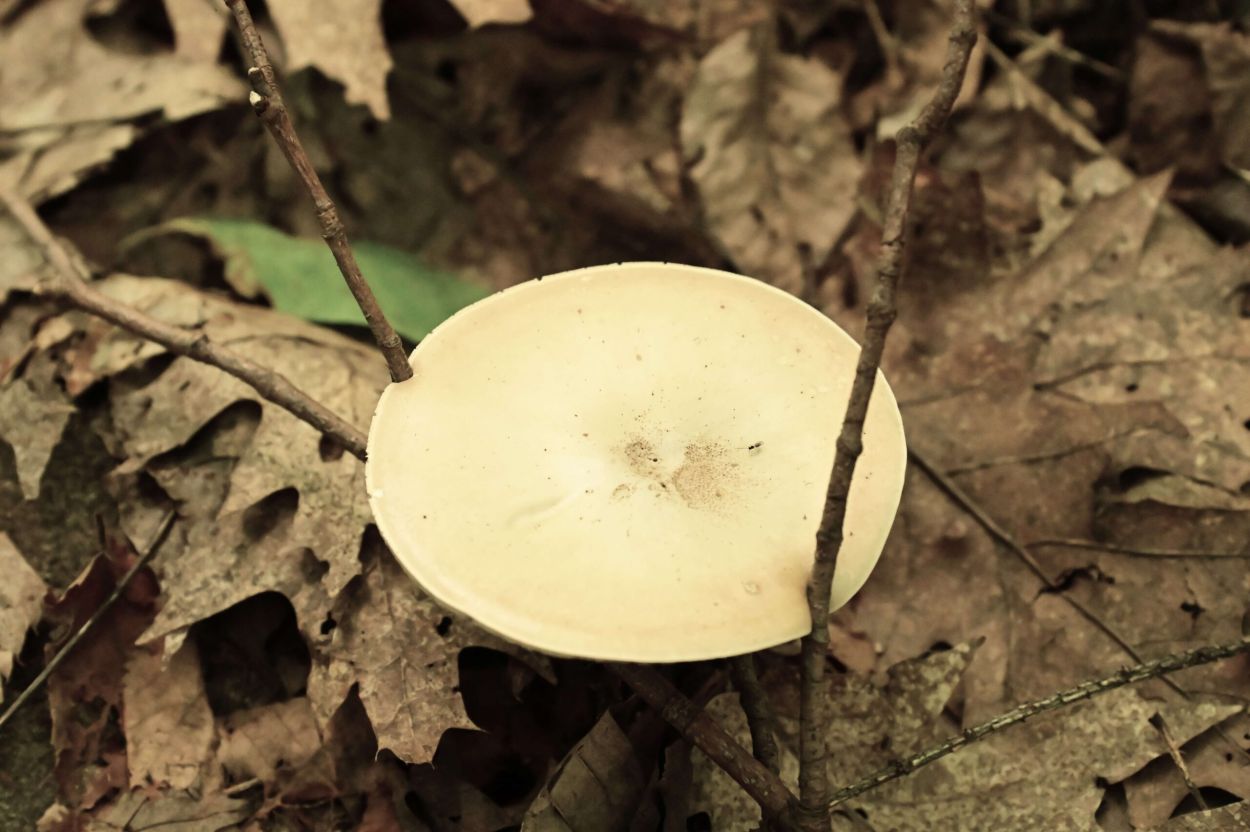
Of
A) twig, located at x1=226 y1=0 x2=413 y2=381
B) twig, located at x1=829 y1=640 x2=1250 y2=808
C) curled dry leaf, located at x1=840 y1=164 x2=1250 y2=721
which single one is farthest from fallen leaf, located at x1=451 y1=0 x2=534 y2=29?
twig, located at x1=829 y1=640 x2=1250 y2=808

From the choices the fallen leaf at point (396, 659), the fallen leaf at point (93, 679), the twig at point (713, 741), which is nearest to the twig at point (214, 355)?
the fallen leaf at point (396, 659)

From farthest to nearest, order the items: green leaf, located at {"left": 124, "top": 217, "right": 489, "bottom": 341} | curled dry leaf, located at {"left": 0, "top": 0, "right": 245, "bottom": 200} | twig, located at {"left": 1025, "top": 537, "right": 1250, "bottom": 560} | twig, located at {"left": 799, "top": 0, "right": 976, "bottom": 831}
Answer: curled dry leaf, located at {"left": 0, "top": 0, "right": 245, "bottom": 200}
green leaf, located at {"left": 124, "top": 217, "right": 489, "bottom": 341}
twig, located at {"left": 1025, "top": 537, "right": 1250, "bottom": 560}
twig, located at {"left": 799, "top": 0, "right": 976, "bottom": 831}

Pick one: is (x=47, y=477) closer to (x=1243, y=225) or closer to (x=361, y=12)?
(x=361, y=12)

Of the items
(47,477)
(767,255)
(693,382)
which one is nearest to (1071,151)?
(767,255)

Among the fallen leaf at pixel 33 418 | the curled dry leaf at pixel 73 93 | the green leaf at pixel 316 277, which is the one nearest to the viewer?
the fallen leaf at pixel 33 418

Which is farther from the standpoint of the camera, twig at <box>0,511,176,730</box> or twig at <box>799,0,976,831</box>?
twig at <box>0,511,176,730</box>

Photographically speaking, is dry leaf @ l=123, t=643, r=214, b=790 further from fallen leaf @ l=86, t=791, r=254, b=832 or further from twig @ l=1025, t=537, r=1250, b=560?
twig @ l=1025, t=537, r=1250, b=560

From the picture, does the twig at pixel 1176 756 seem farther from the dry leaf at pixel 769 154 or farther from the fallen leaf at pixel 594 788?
the dry leaf at pixel 769 154
